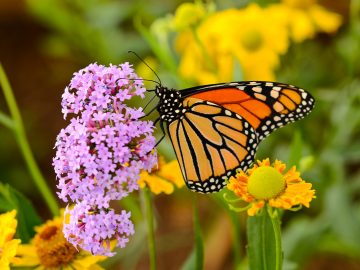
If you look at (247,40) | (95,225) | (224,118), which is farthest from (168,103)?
(247,40)

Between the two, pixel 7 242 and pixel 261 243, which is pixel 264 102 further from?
pixel 7 242

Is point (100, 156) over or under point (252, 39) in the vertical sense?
under

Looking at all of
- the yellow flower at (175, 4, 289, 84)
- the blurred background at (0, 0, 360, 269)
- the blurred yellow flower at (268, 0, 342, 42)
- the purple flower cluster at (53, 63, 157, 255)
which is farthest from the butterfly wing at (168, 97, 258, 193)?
the blurred yellow flower at (268, 0, 342, 42)

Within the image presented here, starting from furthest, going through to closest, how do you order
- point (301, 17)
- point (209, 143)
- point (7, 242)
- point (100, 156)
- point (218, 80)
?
1. point (301, 17)
2. point (218, 80)
3. point (209, 143)
4. point (7, 242)
5. point (100, 156)

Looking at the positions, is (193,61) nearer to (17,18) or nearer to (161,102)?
(161,102)

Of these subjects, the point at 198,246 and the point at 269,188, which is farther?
the point at 198,246

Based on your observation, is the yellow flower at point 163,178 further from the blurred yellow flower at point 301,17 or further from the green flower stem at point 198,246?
the blurred yellow flower at point 301,17

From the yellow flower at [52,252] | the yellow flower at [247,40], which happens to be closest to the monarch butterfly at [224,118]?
the yellow flower at [52,252]
